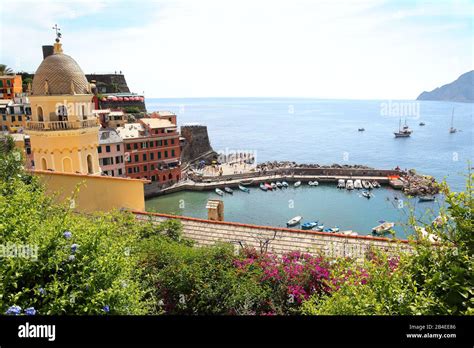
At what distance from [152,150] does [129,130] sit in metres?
2.52

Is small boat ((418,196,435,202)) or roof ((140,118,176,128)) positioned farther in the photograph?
roof ((140,118,176,128))

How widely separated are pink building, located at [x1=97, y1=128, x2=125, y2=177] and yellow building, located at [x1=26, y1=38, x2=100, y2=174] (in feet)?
67.1

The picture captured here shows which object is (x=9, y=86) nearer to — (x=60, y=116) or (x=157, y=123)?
(x=157, y=123)

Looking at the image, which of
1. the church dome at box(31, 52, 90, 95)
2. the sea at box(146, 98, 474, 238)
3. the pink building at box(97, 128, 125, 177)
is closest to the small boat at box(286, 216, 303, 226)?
the sea at box(146, 98, 474, 238)

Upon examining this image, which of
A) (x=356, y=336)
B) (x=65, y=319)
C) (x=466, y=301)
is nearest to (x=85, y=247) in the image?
(x=65, y=319)

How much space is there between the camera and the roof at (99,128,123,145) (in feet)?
99.2

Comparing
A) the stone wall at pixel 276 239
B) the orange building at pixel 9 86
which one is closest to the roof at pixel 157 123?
the orange building at pixel 9 86

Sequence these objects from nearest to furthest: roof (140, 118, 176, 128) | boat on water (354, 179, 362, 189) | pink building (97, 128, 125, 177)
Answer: pink building (97, 128, 125, 177)
roof (140, 118, 176, 128)
boat on water (354, 179, 362, 189)

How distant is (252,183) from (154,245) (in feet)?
117

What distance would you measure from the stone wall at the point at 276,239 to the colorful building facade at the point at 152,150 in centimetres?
2616

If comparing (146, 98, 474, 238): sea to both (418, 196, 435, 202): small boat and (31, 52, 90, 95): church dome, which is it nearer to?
(418, 196, 435, 202): small boat

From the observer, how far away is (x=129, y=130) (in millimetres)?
33750

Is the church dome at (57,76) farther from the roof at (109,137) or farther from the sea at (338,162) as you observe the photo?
the roof at (109,137)

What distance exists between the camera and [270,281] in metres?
5.47
